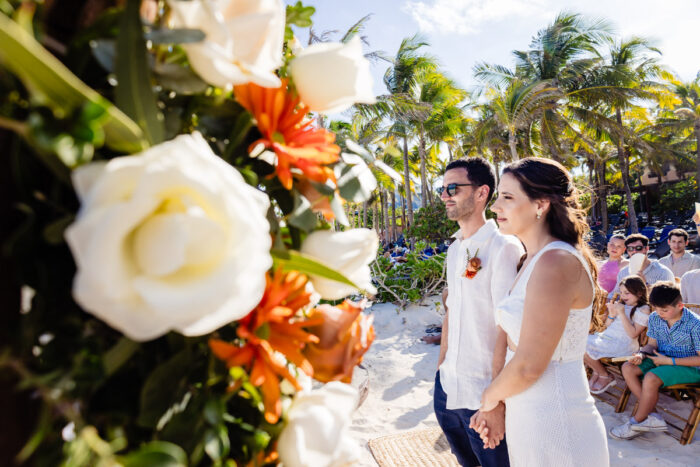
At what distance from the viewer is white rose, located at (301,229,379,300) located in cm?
51

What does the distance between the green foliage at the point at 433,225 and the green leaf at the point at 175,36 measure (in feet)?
47.6

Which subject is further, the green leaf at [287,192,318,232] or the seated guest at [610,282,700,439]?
the seated guest at [610,282,700,439]

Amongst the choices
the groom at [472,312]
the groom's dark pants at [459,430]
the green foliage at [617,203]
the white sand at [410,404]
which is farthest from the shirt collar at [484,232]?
the green foliage at [617,203]

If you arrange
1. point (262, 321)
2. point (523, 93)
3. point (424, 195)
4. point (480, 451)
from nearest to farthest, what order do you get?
point (262, 321), point (480, 451), point (523, 93), point (424, 195)

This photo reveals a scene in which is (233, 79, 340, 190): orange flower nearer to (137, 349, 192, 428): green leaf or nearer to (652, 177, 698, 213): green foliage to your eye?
(137, 349, 192, 428): green leaf

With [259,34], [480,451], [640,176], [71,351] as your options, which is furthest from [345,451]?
[640,176]

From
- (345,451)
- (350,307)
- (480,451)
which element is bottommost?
(480,451)

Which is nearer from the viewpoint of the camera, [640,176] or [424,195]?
[424,195]

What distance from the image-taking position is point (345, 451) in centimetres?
53

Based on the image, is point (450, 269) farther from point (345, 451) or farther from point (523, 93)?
point (523, 93)

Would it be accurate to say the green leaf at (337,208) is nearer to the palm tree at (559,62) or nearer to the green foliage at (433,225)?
the green foliage at (433,225)

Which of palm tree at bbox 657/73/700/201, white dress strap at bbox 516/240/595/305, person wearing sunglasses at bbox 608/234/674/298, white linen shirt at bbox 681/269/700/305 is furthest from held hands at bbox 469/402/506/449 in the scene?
palm tree at bbox 657/73/700/201

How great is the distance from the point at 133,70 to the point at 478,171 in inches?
118

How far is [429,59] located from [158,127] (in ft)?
74.5
